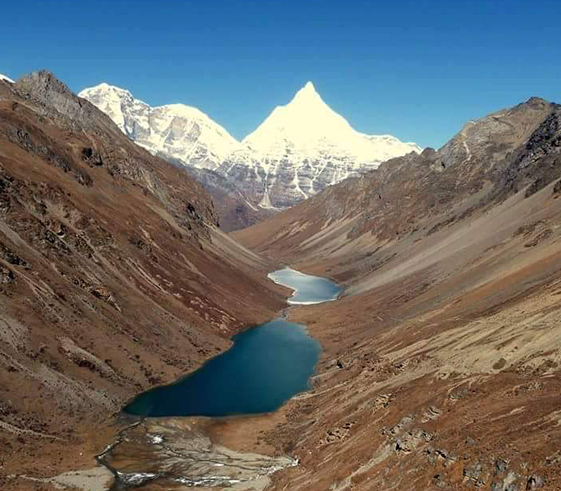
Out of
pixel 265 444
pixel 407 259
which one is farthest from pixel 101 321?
pixel 407 259

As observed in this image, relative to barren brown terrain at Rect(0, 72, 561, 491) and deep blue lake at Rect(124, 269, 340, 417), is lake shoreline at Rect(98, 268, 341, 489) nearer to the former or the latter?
barren brown terrain at Rect(0, 72, 561, 491)

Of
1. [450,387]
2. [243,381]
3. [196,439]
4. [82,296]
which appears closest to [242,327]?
[243,381]

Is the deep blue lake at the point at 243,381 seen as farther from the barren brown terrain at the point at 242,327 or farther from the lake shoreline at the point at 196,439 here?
the barren brown terrain at the point at 242,327

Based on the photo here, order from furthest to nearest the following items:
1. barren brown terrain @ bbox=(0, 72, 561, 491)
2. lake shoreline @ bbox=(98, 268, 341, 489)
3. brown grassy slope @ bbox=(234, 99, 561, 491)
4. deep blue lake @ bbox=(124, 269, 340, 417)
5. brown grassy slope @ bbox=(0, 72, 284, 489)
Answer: deep blue lake @ bbox=(124, 269, 340, 417) < brown grassy slope @ bbox=(0, 72, 284, 489) < lake shoreline @ bbox=(98, 268, 341, 489) < barren brown terrain @ bbox=(0, 72, 561, 491) < brown grassy slope @ bbox=(234, 99, 561, 491)

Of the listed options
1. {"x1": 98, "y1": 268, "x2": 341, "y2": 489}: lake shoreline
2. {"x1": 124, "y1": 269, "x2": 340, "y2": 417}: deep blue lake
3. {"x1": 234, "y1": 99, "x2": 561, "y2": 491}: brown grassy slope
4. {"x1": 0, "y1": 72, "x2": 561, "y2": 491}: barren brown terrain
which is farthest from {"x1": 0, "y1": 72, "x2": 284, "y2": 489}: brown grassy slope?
{"x1": 234, "y1": 99, "x2": 561, "y2": 491}: brown grassy slope

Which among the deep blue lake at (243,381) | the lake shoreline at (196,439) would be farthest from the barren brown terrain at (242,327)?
the deep blue lake at (243,381)

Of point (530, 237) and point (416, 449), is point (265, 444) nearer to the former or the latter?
point (416, 449)
